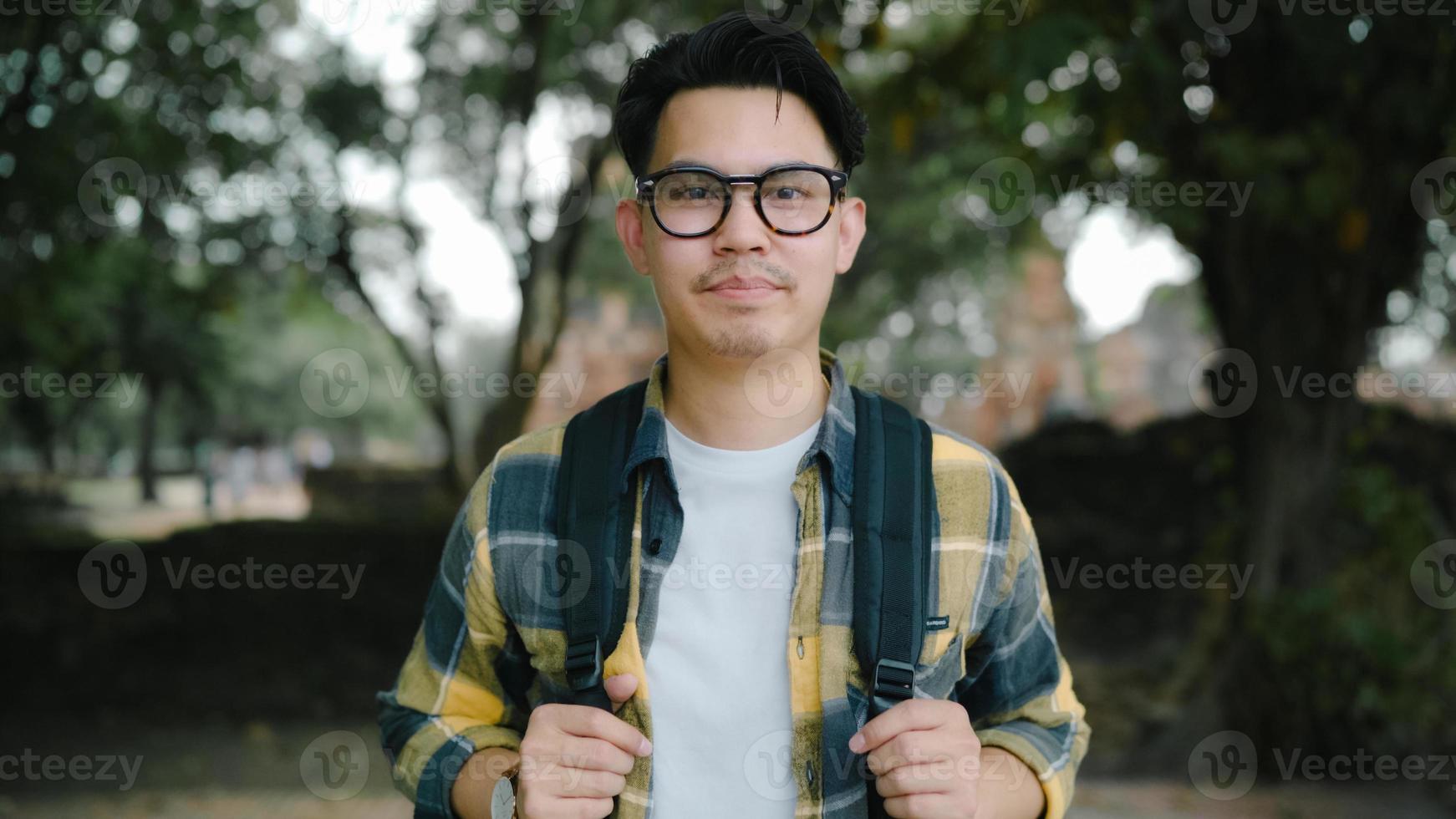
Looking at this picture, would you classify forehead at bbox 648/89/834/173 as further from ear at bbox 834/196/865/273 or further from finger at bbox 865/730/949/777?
finger at bbox 865/730/949/777

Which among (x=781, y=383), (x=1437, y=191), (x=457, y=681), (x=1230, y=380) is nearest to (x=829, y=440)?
(x=781, y=383)

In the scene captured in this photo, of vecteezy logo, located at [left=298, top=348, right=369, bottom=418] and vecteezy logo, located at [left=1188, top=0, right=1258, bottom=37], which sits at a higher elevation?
vecteezy logo, located at [left=1188, top=0, right=1258, bottom=37]

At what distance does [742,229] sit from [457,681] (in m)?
0.88

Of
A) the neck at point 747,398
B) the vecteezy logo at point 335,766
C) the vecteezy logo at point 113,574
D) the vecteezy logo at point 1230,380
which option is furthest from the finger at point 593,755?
the vecteezy logo at point 113,574

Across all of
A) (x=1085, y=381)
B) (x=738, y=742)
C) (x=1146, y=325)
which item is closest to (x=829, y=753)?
(x=738, y=742)

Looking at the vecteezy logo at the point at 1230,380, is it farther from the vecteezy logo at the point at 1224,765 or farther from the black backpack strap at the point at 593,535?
the black backpack strap at the point at 593,535

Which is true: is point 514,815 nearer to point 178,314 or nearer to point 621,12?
point 621,12

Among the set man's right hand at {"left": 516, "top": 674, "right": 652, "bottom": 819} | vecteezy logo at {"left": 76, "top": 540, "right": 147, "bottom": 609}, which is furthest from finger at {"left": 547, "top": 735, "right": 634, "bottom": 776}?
vecteezy logo at {"left": 76, "top": 540, "right": 147, "bottom": 609}

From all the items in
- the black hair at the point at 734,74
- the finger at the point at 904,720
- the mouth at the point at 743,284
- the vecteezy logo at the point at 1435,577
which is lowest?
the vecteezy logo at the point at 1435,577

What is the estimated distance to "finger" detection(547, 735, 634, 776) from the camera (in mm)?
1501

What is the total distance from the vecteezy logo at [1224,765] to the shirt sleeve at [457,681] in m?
5.48

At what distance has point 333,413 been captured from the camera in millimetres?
32156

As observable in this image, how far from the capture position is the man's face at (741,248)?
5.45 ft
